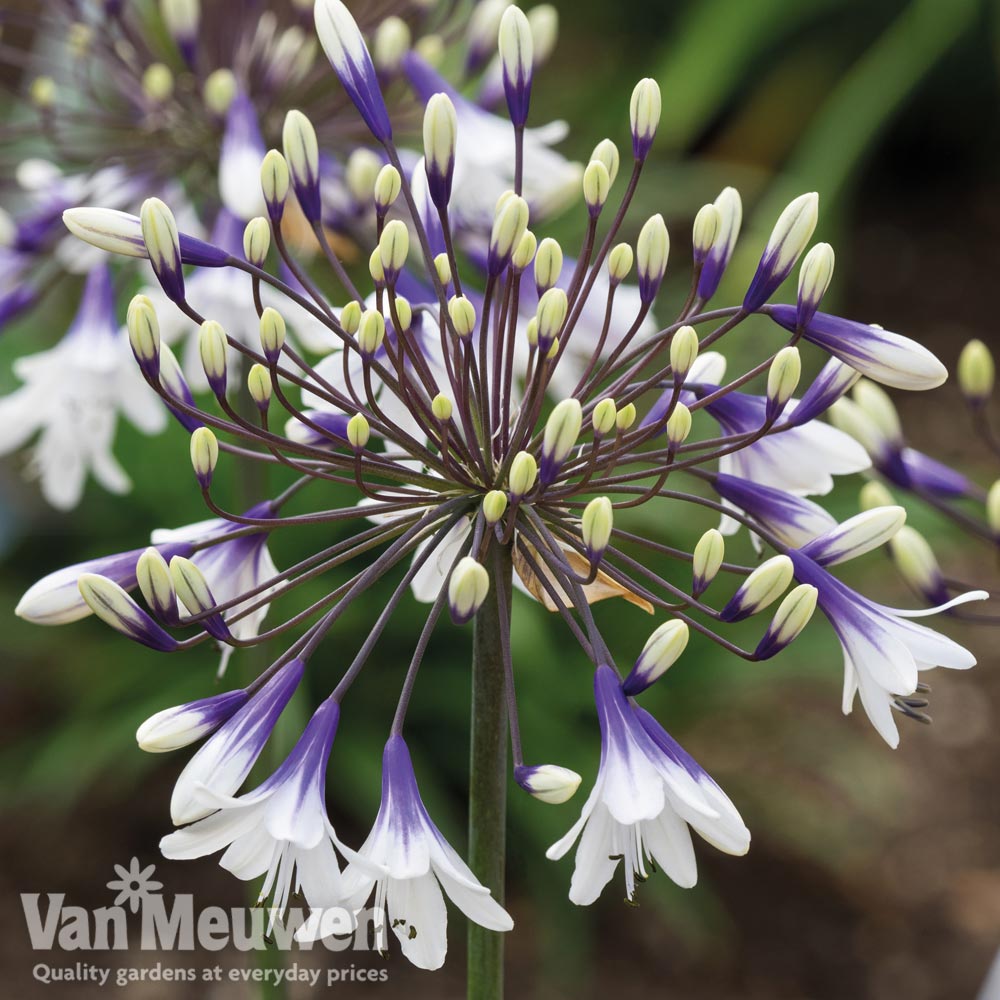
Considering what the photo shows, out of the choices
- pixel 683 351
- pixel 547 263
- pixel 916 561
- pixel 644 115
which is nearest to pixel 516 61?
pixel 644 115

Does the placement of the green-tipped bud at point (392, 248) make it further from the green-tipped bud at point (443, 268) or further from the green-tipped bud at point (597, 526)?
the green-tipped bud at point (597, 526)

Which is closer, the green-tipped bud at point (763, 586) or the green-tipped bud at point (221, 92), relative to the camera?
the green-tipped bud at point (763, 586)

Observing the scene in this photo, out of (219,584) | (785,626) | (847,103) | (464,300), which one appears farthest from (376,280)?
(847,103)

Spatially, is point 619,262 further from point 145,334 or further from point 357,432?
point 145,334

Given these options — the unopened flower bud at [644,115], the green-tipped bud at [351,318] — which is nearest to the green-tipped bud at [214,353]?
the green-tipped bud at [351,318]

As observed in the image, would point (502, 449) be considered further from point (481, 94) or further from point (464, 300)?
point (481, 94)

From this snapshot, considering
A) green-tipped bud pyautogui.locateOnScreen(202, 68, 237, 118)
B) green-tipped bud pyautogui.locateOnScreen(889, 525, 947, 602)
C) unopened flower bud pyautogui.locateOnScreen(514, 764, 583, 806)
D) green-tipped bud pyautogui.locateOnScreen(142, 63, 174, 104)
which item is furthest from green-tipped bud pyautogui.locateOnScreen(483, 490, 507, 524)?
green-tipped bud pyautogui.locateOnScreen(142, 63, 174, 104)
